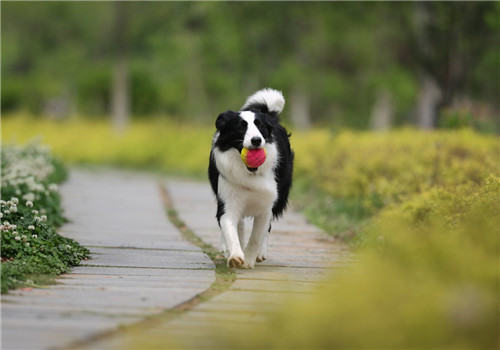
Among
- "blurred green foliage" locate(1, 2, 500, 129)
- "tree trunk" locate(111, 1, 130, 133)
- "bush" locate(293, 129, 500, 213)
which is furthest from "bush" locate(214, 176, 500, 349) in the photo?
"tree trunk" locate(111, 1, 130, 133)

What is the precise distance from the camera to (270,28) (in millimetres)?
30172

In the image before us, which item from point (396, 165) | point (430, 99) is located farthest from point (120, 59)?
point (396, 165)

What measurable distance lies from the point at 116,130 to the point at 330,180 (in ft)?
48.3

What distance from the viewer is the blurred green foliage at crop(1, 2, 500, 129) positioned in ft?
59.1

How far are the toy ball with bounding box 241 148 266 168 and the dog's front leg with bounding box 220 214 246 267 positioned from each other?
1.60 ft

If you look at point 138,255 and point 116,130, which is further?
point 116,130

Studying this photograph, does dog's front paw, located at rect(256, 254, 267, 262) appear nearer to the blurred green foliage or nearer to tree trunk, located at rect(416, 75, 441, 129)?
the blurred green foliage

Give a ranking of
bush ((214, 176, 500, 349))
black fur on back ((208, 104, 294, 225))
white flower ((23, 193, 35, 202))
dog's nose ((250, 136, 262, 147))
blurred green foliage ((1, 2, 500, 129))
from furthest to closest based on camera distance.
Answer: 1. blurred green foliage ((1, 2, 500, 129))
2. white flower ((23, 193, 35, 202))
3. black fur on back ((208, 104, 294, 225))
4. dog's nose ((250, 136, 262, 147))
5. bush ((214, 176, 500, 349))

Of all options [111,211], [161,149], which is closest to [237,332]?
[111,211]

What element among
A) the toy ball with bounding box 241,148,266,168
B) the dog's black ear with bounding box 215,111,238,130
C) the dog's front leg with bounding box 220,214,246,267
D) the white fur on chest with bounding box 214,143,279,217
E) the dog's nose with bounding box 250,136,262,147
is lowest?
the dog's front leg with bounding box 220,214,246,267

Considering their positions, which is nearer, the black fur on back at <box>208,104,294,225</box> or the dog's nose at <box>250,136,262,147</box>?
the dog's nose at <box>250,136,262,147</box>

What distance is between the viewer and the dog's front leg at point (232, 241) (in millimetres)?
5742

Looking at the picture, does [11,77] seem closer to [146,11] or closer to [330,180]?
[146,11]

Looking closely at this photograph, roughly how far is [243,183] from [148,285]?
1445 mm
